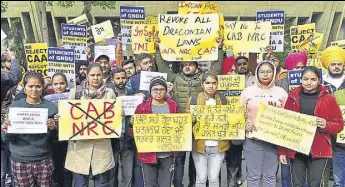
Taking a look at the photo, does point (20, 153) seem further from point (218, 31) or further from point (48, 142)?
point (218, 31)

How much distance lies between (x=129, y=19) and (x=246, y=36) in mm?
2916

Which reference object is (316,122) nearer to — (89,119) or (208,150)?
(208,150)

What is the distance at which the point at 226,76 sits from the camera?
23.9 feet

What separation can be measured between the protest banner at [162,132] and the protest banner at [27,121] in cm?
107

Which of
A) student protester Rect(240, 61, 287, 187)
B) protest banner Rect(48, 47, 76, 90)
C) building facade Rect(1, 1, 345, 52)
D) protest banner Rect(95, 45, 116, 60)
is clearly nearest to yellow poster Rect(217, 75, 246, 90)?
student protester Rect(240, 61, 287, 187)

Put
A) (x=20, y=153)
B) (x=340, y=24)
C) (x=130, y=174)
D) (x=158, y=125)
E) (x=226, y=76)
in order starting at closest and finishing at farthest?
(x=20, y=153), (x=158, y=125), (x=130, y=174), (x=226, y=76), (x=340, y=24)

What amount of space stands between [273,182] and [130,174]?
1.86 metres

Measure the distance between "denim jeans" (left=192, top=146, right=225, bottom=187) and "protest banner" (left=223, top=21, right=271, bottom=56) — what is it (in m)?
2.63

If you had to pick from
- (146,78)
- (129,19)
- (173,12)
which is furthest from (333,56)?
(173,12)

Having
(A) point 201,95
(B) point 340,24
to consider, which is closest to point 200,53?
(A) point 201,95

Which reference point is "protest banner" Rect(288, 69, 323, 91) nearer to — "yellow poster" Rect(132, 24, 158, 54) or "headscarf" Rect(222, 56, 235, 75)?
"headscarf" Rect(222, 56, 235, 75)

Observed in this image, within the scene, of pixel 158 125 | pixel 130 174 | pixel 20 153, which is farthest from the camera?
pixel 130 174

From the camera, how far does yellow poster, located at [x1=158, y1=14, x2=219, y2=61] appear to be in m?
7.39

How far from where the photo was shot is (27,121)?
5.33 metres
